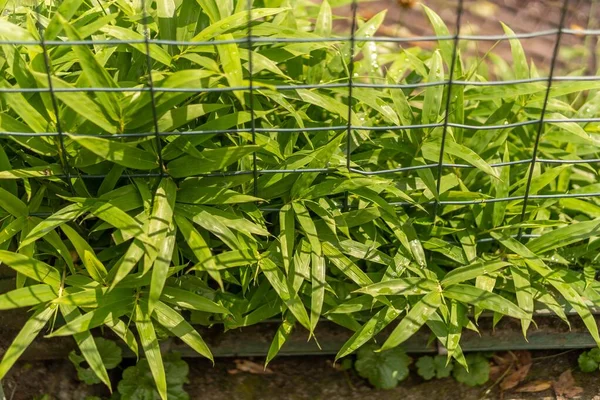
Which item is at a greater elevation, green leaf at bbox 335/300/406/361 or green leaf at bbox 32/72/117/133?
green leaf at bbox 32/72/117/133

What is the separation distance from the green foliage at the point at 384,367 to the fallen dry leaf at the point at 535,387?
0.34 metres

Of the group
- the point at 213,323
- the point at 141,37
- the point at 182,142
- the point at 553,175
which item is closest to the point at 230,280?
the point at 213,323

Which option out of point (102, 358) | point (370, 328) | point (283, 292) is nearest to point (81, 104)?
point (283, 292)

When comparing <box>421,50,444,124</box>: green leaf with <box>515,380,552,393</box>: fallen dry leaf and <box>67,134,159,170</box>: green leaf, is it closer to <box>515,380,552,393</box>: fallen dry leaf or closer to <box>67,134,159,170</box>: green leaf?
<box>67,134,159,170</box>: green leaf

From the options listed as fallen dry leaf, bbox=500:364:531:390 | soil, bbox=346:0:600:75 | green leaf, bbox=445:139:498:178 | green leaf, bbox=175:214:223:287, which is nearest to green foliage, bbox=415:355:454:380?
fallen dry leaf, bbox=500:364:531:390

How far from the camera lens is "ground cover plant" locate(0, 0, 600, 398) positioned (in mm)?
1776

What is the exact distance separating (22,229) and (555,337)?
145cm

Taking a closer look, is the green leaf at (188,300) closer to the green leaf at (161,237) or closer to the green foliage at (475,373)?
the green leaf at (161,237)

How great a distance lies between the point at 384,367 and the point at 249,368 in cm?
39

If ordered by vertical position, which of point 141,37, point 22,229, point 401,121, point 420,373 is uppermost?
point 141,37

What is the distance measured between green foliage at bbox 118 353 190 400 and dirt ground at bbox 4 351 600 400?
0.09 metres

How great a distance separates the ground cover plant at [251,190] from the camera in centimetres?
178

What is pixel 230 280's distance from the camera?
1.96m

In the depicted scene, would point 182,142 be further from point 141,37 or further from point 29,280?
point 29,280
